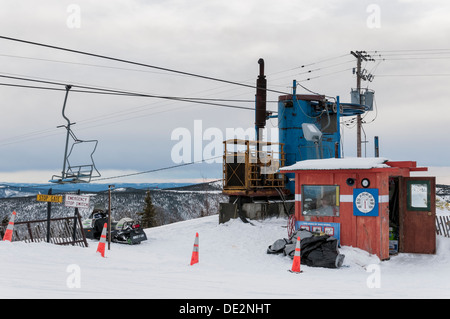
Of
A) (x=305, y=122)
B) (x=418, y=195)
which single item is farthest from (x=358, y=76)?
(x=418, y=195)

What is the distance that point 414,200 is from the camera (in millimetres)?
15391

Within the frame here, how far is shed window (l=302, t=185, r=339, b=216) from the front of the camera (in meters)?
14.9

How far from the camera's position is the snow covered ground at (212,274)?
7656 millimetres

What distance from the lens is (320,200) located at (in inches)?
599

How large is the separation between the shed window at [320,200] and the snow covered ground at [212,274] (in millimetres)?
1459

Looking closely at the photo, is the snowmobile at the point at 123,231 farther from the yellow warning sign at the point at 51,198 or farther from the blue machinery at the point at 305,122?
the blue machinery at the point at 305,122

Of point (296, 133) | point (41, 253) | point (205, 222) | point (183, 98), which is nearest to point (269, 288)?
point (41, 253)

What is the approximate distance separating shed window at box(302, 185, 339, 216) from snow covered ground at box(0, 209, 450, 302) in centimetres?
146

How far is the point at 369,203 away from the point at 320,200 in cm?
172

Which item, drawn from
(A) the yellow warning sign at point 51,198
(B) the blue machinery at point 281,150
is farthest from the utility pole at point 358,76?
(A) the yellow warning sign at point 51,198

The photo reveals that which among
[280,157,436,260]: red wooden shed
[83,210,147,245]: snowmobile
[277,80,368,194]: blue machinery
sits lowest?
[83,210,147,245]: snowmobile

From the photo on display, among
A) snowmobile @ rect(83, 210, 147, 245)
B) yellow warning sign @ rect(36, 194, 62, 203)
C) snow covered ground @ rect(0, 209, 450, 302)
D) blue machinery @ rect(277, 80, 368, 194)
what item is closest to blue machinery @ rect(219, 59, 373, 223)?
blue machinery @ rect(277, 80, 368, 194)

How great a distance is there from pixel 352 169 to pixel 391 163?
2156mm

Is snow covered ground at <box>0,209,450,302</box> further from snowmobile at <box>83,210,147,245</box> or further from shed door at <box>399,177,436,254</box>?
shed door at <box>399,177,436,254</box>
